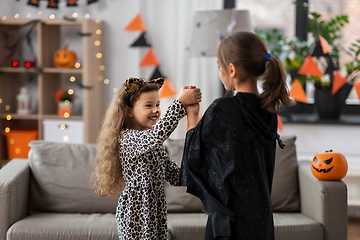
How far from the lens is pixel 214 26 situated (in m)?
2.78

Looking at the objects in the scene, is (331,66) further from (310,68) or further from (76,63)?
(76,63)

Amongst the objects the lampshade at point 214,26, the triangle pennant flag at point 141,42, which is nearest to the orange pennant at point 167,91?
the triangle pennant flag at point 141,42

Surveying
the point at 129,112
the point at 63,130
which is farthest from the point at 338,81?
the point at 63,130

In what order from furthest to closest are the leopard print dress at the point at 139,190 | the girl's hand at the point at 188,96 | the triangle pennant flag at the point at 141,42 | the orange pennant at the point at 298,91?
the triangle pennant flag at the point at 141,42 < the orange pennant at the point at 298,91 < the leopard print dress at the point at 139,190 < the girl's hand at the point at 188,96

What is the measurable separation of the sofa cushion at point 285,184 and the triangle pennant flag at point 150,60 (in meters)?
1.59

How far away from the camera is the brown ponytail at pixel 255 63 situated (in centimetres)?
119

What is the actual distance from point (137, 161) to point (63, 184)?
0.96 m

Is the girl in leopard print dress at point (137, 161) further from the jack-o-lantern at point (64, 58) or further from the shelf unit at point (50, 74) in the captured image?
the jack-o-lantern at point (64, 58)

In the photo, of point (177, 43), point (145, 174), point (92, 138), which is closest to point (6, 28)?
point (92, 138)

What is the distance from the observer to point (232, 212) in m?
1.23

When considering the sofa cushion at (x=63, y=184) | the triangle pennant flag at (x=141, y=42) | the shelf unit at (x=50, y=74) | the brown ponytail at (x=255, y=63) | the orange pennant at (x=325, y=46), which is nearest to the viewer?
the brown ponytail at (x=255, y=63)

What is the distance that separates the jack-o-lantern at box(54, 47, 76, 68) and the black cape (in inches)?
98.3

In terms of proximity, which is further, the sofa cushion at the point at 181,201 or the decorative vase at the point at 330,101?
the decorative vase at the point at 330,101

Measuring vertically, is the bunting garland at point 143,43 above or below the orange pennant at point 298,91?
above
